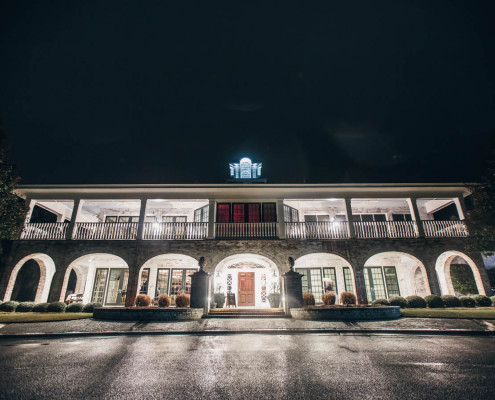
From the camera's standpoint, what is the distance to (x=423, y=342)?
21.9 ft

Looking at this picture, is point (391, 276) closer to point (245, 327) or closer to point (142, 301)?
point (245, 327)

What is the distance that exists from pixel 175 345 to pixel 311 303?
7125mm

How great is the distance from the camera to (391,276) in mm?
16844

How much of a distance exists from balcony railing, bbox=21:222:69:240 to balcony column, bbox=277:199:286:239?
41.8 ft

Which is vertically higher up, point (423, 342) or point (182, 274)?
point (182, 274)

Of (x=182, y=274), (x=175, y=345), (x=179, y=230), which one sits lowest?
(x=175, y=345)

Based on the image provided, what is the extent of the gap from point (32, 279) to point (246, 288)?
56.3 feet

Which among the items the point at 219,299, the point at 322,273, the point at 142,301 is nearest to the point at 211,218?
the point at 219,299

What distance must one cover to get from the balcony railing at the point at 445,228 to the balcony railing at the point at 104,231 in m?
17.4

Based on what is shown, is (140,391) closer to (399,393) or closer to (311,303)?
(399,393)

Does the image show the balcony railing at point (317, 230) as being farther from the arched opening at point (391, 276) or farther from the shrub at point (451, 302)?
the shrub at point (451, 302)

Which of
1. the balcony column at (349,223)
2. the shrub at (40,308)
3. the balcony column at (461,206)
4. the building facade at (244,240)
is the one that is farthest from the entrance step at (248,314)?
the balcony column at (461,206)

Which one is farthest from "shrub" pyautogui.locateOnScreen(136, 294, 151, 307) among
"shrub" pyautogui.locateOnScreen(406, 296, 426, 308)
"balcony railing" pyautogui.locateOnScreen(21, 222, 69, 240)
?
"shrub" pyautogui.locateOnScreen(406, 296, 426, 308)

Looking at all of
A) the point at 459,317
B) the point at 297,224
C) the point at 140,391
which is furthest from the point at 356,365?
the point at 297,224
